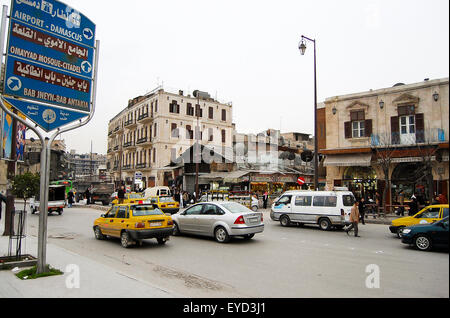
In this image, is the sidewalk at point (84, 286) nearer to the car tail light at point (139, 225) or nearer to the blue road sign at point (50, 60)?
the car tail light at point (139, 225)

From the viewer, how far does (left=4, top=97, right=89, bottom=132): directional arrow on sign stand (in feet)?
22.7

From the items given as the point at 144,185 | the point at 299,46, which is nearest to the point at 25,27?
the point at 299,46

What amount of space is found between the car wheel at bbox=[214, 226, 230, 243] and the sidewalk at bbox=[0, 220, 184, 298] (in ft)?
16.2

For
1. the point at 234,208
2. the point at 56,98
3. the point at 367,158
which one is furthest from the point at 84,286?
the point at 367,158

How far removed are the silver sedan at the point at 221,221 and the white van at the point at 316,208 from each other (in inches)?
178

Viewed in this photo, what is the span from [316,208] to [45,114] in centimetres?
1239

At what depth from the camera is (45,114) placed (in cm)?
733

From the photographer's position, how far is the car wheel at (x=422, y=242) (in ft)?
30.0

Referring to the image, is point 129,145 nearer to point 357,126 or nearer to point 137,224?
point 357,126

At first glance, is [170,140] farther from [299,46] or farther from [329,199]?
[329,199]

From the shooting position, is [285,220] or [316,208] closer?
[316,208]

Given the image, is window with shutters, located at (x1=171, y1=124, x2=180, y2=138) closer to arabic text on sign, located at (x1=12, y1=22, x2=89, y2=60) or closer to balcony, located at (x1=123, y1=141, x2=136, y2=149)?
balcony, located at (x1=123, y1=141, x2=136, y2=149)

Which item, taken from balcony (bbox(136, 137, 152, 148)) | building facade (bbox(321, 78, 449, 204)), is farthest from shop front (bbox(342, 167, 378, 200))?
balcony (bbox(136, 137, 152, 148))
